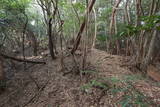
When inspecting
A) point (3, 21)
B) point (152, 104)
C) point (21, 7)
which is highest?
point (21, 7)

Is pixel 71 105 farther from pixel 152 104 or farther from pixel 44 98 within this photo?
pixel 152 104

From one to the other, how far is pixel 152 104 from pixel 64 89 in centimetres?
166

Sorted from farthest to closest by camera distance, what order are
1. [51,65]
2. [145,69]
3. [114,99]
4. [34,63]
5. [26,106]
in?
1. [34,63]
2. [51,65]
3. [145,69]
4. [26,106]
5. [114,99]

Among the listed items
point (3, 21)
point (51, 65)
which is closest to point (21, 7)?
point (3, 21)

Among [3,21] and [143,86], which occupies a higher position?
[3,21]

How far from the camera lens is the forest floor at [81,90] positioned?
5.90 feet

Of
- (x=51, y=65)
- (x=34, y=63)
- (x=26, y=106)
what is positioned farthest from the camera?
(x=34, y=63)

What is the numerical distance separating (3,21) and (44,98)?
2620 millimetres

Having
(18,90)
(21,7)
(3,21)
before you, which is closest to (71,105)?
(18,90)

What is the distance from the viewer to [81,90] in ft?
7.45

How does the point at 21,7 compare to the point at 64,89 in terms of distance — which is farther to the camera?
the point at 21,7

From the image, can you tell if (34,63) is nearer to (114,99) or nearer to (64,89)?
(64,89)

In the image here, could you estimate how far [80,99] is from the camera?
2.10 metres

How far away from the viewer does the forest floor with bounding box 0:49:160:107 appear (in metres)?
1.80
